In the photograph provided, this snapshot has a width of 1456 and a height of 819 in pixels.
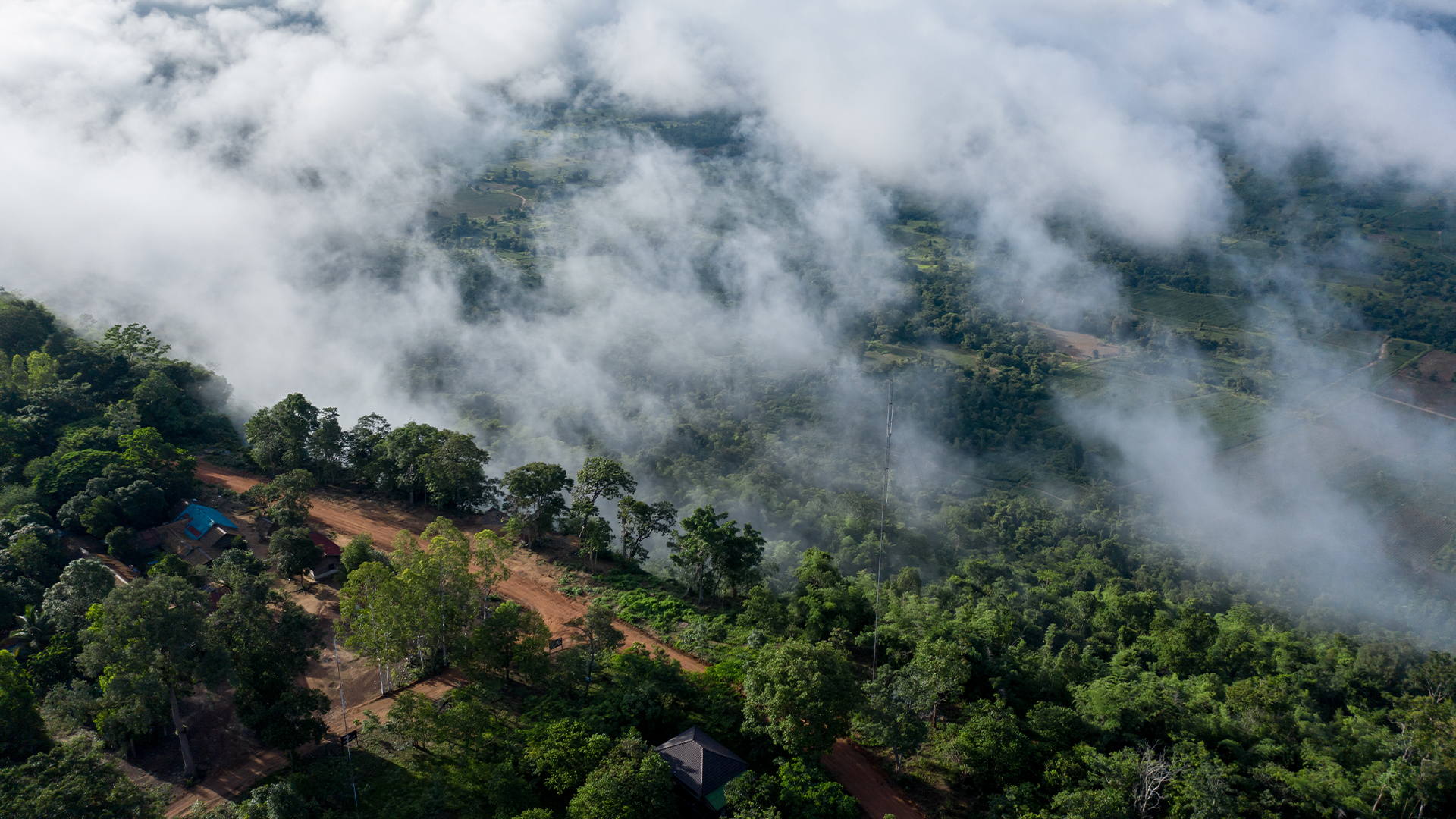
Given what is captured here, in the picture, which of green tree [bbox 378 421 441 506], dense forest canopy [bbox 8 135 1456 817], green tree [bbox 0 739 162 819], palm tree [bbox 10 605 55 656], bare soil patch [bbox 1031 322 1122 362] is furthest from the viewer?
bare soil patch [bbox 1031 322 1122 362]

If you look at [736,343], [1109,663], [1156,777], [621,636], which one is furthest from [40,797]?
[736,343]

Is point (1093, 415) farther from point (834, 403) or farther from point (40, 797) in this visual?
point (40, 797)

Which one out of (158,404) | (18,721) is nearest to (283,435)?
(158,404)

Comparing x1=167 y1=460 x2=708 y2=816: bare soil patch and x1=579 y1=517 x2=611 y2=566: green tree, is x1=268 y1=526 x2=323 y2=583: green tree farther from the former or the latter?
x1=579 y1=517 x2=611 y2=566: green tree

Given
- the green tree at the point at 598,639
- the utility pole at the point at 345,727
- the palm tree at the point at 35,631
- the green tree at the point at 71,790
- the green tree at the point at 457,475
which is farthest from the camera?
the green tree at the point at 457,475

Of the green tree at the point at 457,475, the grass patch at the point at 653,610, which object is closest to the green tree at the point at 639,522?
the grass patch at the point at 653,610

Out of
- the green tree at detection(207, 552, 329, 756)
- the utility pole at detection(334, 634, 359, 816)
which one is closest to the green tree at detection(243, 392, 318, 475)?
the utility pole at detection(334, 634, 359, 816)

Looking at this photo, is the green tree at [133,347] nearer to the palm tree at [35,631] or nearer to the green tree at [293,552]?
the green tree at [293,552]
